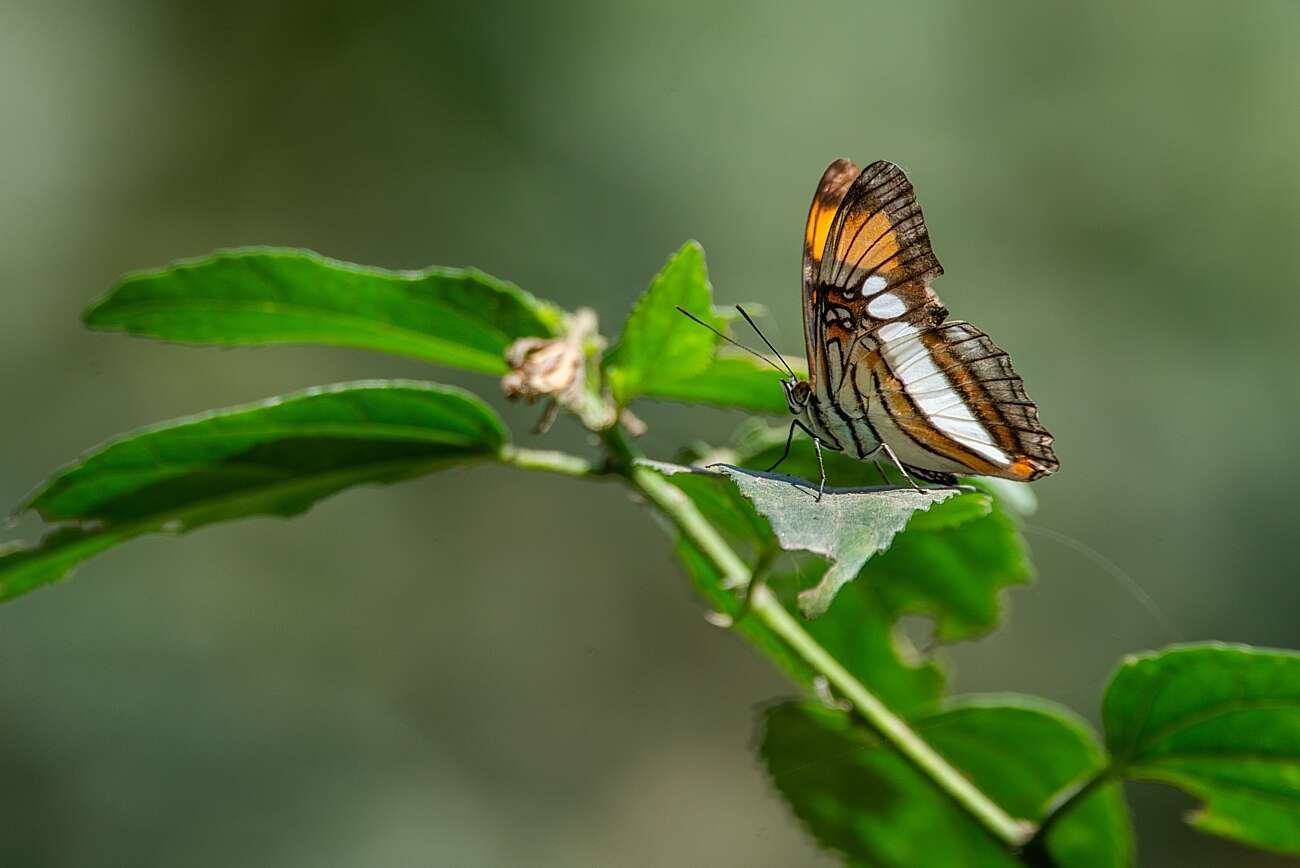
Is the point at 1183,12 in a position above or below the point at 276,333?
above

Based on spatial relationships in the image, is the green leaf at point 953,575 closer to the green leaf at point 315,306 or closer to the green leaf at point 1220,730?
the green leaf at point 1220,730

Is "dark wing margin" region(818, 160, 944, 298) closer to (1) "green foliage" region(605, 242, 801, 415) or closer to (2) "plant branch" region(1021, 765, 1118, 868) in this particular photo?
(1) "green foliage" region(605, 242, 801, 415)

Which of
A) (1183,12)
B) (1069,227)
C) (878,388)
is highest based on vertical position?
(1183,12)

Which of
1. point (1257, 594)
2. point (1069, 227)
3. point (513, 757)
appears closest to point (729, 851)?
point (513, 757)

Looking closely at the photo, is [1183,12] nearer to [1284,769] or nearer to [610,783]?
[610,783]

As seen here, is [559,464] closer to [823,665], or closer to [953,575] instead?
[823,665]

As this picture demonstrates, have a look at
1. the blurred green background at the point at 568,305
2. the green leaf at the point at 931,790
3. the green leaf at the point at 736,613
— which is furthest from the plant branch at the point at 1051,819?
the blurred green background at the point at 568,305

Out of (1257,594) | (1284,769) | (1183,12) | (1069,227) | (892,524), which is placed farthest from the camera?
(1183,12)
